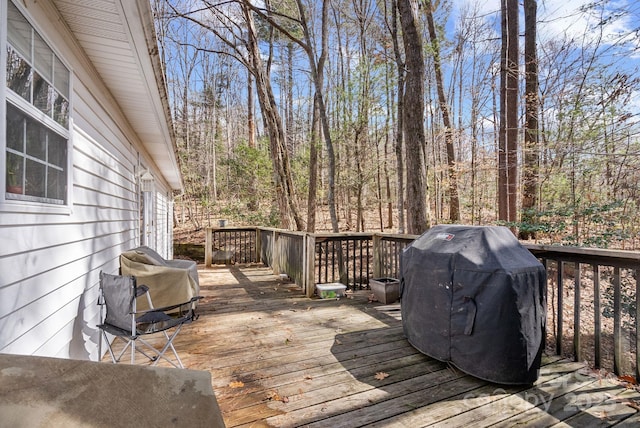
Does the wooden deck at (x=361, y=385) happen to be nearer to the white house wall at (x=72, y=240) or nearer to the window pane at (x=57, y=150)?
the white house wall at (x=72, y=240)

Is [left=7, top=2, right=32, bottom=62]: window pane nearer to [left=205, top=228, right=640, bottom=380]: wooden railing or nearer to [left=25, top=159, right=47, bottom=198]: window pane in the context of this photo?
[left=25, top=159, right=47, bottom=198]: window pane

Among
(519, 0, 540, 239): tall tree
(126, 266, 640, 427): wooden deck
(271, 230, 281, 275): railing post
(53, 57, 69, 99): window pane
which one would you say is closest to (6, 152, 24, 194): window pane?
(53, 57, 69, 99): window pane

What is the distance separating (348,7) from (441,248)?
39.5ft

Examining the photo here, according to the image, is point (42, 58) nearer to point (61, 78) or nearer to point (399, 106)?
point (61, 78)

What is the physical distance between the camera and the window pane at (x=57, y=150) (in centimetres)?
210

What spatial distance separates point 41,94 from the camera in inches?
77.2

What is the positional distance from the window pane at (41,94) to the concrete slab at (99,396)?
76.6 inches

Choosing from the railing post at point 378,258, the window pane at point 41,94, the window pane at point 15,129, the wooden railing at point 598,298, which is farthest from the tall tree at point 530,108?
the window pane at point 15,129

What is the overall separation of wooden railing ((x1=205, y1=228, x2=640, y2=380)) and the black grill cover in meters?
0.46

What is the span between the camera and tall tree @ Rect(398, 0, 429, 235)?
15.3 ft

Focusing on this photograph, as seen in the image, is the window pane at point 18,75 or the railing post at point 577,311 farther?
the railing post at point 577,311

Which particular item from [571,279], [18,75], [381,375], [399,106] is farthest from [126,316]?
[399,106]

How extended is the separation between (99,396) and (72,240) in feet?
7.87

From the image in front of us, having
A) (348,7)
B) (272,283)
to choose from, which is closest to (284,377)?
(272,283)
